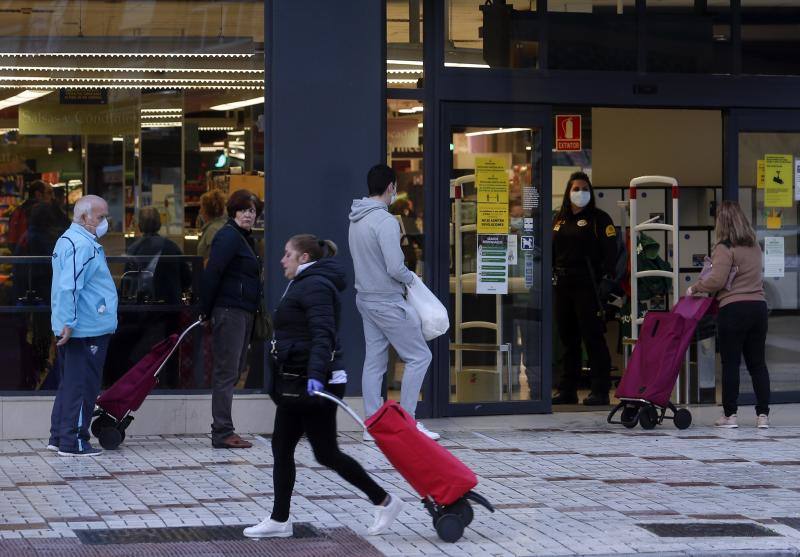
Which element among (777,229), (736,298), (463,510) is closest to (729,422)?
(736,298)

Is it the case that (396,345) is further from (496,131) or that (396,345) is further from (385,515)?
(385,515)

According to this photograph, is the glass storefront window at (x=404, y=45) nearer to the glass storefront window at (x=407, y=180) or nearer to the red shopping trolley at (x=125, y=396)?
the glass storefront window at (x=407, y=180)

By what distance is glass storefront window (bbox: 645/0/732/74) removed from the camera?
38.4 feet

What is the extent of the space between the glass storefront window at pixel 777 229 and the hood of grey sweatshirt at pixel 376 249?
151 inches

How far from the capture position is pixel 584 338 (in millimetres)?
12719

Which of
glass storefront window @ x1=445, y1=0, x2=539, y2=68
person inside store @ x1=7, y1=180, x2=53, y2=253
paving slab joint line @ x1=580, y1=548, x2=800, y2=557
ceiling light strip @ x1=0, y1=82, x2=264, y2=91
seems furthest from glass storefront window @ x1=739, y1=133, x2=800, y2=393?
person inside store @ x1=7, y1=180, x2=53, y2=253

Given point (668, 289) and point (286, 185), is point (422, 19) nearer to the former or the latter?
point (286, 185)

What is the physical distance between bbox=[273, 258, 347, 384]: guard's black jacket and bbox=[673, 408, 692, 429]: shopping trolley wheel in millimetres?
4594

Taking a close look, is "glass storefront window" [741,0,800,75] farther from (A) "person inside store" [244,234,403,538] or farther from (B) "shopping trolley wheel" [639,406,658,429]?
(A) "person inside store" [244,234,403,538]

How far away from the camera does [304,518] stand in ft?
25.0

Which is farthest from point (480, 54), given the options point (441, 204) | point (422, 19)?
point (441, 204)

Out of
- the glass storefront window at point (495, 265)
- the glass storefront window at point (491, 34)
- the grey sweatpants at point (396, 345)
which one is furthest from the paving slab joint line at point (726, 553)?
the glass storefront window at point (491, 34)

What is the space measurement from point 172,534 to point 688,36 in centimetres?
671

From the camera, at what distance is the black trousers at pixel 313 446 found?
7.02 metres
